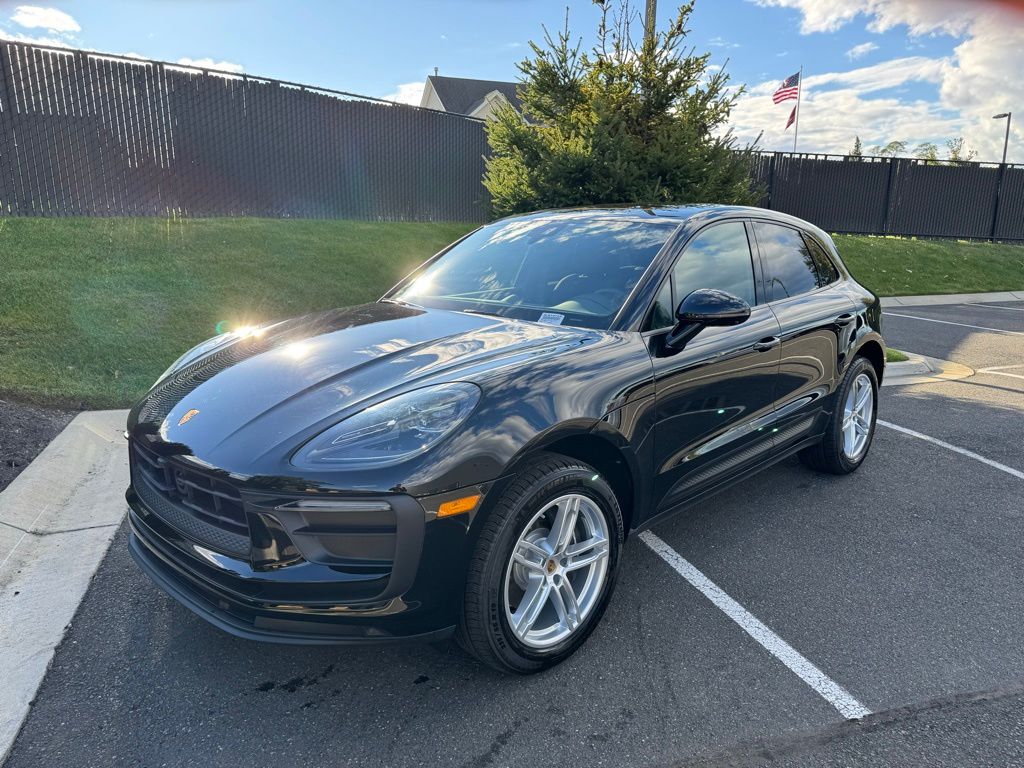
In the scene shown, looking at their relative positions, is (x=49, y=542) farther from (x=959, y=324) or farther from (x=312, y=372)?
(x=959, y=324)

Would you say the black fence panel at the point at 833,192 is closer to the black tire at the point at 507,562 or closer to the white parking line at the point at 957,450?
the white parking line at the point at 957,450

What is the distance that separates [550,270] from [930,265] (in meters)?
18.1

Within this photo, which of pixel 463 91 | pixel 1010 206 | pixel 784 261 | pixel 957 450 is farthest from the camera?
pixel 463 91

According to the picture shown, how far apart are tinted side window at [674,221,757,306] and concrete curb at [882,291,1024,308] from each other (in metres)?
11.7

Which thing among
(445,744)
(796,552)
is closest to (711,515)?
(796,552)

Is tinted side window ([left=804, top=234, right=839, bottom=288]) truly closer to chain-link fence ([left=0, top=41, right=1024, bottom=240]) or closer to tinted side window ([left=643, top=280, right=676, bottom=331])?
tinted side window ([left=643, top=280, right=676, bottom=331])

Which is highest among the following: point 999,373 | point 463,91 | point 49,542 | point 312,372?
point 463,91

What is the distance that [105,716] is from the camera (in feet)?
7.29

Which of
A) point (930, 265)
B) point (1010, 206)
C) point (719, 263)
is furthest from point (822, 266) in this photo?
point (1010, 206)

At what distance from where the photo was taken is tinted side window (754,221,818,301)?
376 centimetres

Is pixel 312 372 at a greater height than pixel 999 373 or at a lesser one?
greater

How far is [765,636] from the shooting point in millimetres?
2717

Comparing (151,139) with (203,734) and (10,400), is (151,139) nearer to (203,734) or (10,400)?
(10,400)

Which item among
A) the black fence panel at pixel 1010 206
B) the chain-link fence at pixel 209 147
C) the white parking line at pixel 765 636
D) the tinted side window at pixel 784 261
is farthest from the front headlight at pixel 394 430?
the black fence panel at pixel 1010 206
